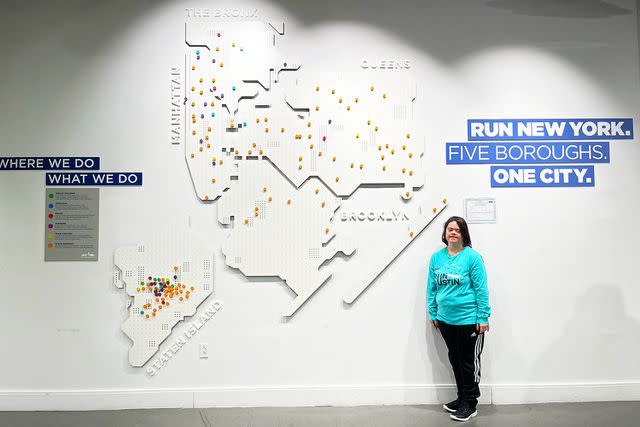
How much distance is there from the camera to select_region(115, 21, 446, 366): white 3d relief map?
10.1 ft

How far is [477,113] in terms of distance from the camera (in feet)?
10.5

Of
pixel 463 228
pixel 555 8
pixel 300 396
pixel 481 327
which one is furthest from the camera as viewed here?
pixel 555 8

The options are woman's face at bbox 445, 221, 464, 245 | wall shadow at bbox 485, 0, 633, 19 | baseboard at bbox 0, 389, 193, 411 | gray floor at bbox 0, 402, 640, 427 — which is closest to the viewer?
gray floor at bbox 0, 402, 640, 427

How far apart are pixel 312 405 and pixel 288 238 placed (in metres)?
1.23

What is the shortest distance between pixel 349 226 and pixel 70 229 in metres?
2.06

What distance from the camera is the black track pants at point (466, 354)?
2863mm

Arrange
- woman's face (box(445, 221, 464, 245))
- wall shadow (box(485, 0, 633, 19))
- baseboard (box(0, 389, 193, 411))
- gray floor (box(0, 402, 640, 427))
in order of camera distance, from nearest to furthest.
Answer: gray floor (box(0, 402, 640, 427))
woman's face (box(445, 221, 464, 245))
baseboard (box(0, 389, 193, 411))
wall shadow (box(485, 0, 633, 19))

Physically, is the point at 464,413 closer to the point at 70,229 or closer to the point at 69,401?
the point at 69,401

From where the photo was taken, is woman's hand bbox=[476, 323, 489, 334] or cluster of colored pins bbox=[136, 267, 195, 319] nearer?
woman's hand bbox=[476, 323, 489, 334]

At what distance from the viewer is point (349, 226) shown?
3.13m

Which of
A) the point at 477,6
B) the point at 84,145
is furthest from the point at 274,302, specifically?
the point at 477,6

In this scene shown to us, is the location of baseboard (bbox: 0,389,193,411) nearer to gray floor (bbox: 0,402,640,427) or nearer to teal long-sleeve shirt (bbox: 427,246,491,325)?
gray floor (bbox: 0,402,640,427)

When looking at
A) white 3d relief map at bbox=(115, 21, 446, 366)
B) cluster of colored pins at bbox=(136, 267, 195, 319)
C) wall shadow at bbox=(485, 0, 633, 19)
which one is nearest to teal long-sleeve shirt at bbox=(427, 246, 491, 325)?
white 3d relief map at bbox=(115, 21, 446, 366)

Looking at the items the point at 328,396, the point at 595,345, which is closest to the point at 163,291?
the point at 328,396
